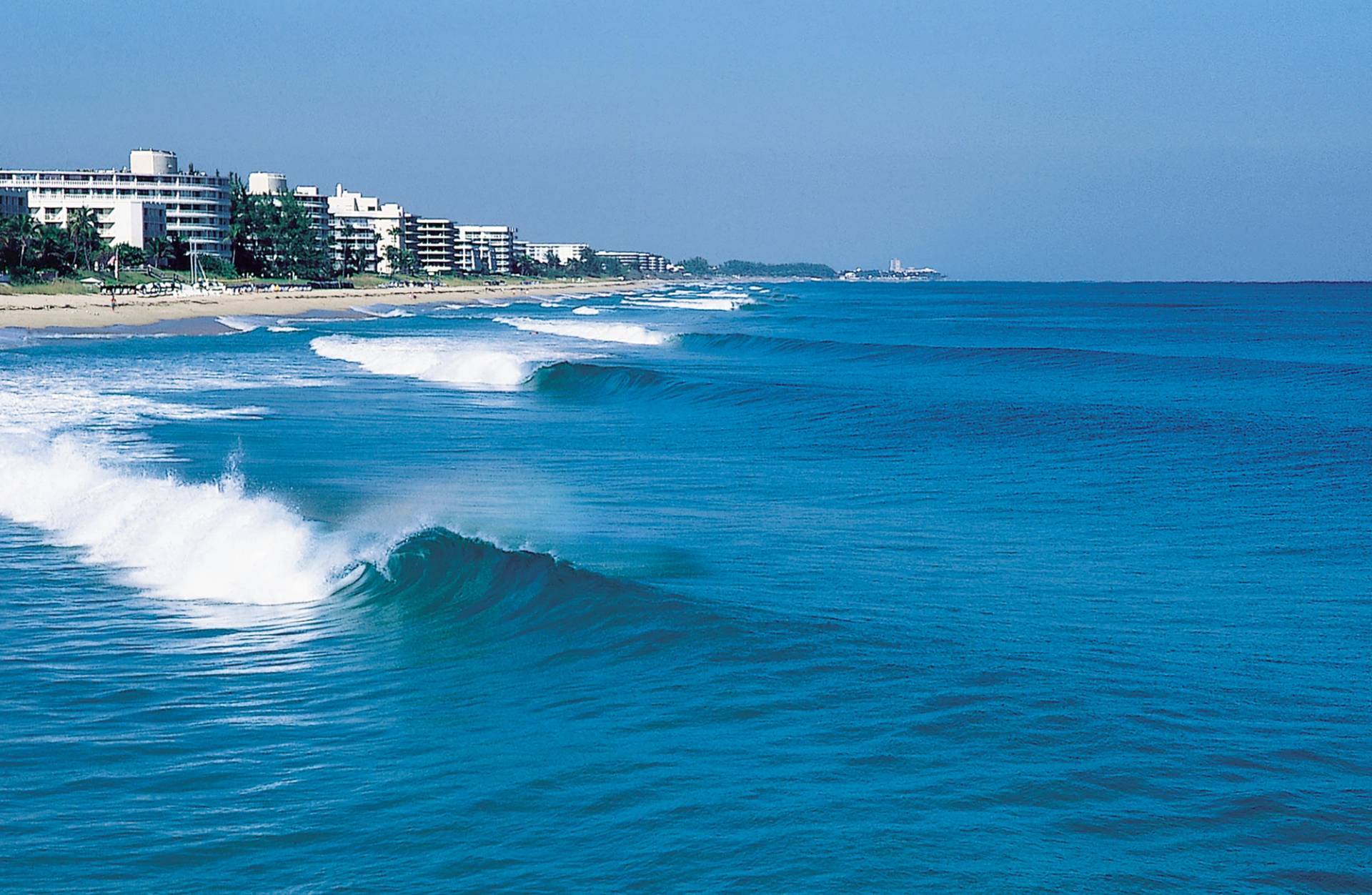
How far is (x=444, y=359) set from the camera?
48.5 metres

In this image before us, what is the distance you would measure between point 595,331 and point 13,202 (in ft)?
243

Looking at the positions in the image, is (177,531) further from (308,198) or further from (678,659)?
(308,198)

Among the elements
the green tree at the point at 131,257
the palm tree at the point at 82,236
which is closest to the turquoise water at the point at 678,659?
the palm tree at the point at 82,236

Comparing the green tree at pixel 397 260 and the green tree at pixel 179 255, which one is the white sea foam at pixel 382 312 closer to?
the green tree at pixel 179 255

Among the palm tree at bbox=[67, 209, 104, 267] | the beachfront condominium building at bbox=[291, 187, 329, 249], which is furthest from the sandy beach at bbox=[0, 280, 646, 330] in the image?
the beachfront condominium building at bbox=[291, 187, 329, 249]

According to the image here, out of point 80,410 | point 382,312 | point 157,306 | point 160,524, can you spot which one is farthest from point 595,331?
point 160,524

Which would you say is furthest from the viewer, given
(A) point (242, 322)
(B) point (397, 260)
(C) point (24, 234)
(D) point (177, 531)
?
(B) point (397, 260)

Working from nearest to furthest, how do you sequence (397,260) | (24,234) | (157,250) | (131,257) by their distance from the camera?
(24,234) < (131,257) < (157,250) < (397,260)

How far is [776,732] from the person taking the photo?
9250 millimetres

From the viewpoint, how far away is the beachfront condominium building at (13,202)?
396 feet

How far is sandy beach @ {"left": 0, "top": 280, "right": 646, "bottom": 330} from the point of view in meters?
69.2

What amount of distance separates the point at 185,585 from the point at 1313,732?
10.2 m

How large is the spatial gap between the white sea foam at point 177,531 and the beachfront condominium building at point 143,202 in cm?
12077

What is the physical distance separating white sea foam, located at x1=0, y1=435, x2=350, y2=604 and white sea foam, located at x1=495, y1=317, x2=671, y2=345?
49597 mm
